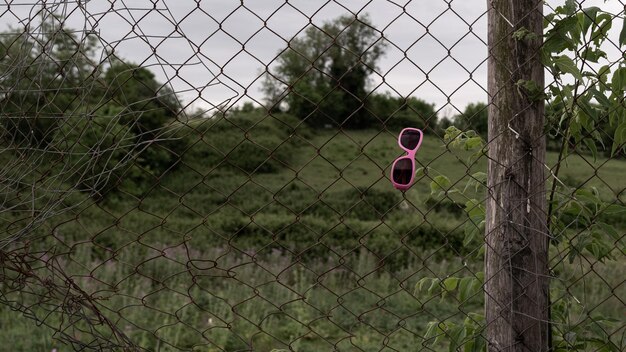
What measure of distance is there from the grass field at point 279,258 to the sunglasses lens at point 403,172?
0.13m

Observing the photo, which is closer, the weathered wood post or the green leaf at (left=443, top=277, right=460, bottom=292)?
the weathered wood post

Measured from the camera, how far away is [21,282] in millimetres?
1957

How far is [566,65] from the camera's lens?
1867 mm

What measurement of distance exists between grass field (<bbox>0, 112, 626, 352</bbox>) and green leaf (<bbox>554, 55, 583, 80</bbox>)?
0.35 meters

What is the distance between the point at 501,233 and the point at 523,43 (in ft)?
1.58

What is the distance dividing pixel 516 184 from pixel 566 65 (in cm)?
32

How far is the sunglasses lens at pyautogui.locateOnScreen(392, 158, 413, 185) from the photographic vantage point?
1898mm

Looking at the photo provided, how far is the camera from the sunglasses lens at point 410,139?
1917mm

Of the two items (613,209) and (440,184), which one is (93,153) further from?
(613,209)

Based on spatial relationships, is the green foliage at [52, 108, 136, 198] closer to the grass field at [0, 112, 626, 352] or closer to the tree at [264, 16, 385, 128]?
the grass field at [0, 112, 626, 352]

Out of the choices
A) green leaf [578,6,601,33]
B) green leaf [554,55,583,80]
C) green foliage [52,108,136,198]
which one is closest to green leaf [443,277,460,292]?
green leaf [554,55,583,80]

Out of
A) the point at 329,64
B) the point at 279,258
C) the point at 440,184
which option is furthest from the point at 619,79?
the point at 279,258

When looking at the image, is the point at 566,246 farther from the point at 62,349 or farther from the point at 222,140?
the point at 222,140

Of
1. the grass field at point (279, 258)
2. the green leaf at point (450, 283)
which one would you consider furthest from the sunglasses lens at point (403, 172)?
the green leaf at point (450, 283)
